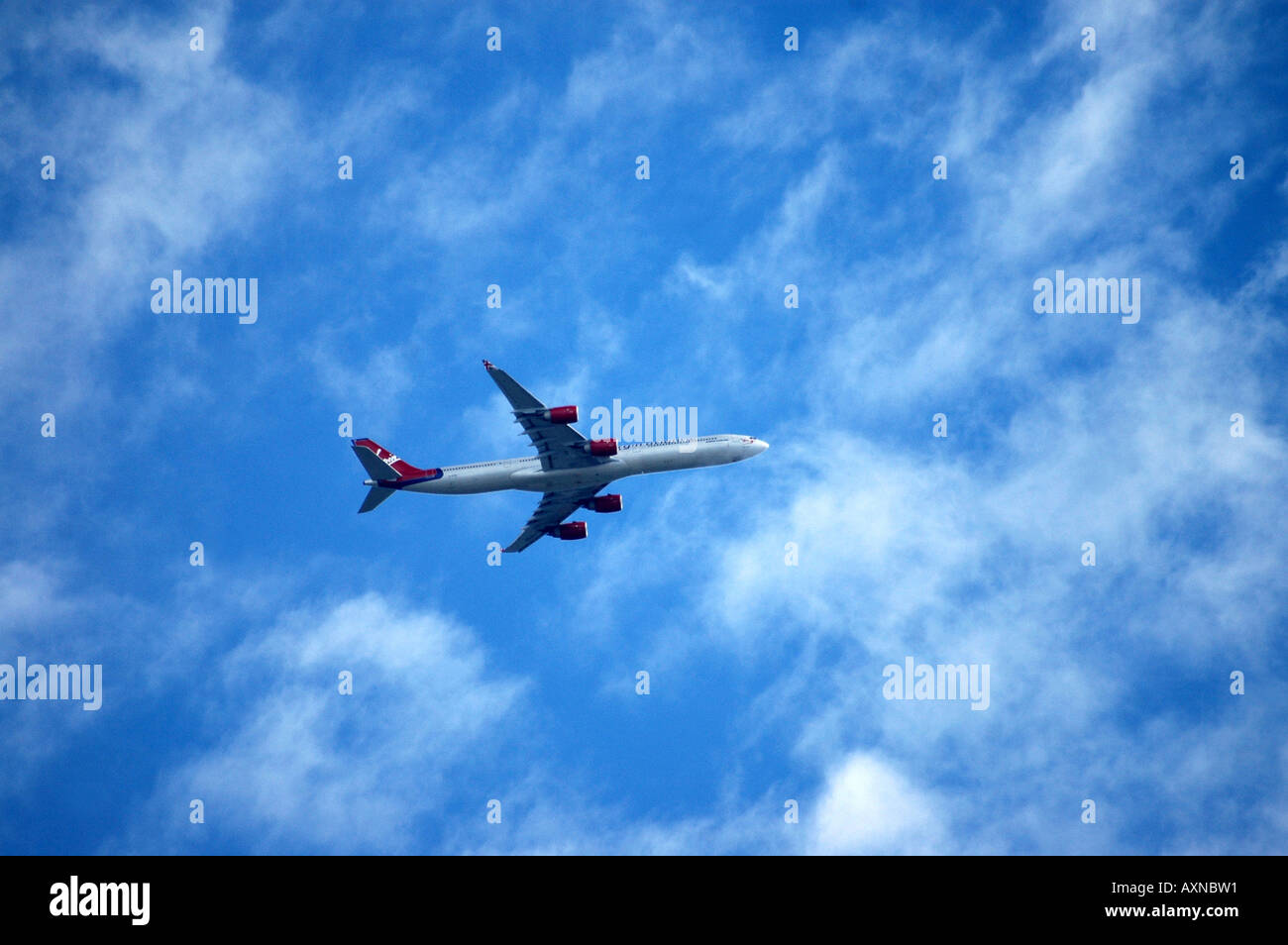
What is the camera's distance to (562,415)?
88.6m

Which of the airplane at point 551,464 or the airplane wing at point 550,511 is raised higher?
the airplane at point 551,464

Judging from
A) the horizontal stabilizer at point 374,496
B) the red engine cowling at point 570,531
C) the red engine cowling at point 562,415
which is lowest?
the red engine cowling at point 570,531

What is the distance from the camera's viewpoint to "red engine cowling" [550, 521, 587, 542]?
331 ft

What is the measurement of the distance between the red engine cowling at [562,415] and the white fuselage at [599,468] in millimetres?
4626

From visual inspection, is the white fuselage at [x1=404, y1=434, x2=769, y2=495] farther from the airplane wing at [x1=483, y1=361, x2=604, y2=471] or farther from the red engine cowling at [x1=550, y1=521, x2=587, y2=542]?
the red engine cowling at [x1=550, y1=521, x2=587, y2=542]

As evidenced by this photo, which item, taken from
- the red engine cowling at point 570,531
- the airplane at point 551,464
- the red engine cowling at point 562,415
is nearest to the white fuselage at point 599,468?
the airplane at point 551,464

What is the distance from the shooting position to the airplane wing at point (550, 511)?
9881 cm

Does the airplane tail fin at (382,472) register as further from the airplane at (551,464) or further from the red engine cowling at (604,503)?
the red engine cowling at (604,503)

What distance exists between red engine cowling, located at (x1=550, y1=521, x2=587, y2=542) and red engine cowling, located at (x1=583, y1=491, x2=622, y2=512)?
1.81 metres

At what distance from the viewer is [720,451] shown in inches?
3632

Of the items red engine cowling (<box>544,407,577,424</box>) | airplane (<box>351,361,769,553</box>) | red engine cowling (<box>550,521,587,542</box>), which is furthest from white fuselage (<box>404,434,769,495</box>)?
red engine cowling (<box>550,521,587,542</box>)

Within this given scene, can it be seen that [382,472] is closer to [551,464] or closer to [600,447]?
[551,464]
